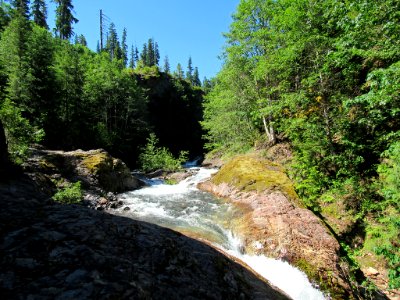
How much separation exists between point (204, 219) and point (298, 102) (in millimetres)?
6787

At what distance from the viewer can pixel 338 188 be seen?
885 cm

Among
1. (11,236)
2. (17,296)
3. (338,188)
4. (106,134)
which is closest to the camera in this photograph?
(17,296)

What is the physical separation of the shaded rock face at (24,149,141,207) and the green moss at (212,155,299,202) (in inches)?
218

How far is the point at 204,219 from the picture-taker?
9016 millimetres

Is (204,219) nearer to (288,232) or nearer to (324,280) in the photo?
(288,232)

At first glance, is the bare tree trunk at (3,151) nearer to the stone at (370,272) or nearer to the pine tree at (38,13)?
the stone at (370,272)

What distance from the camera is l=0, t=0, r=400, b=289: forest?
683 centimetres

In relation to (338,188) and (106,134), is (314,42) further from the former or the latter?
(106,134)

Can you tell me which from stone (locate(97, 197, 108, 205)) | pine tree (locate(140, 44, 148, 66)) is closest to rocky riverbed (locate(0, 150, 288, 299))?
stone (locate(97, 197, 108, 205))

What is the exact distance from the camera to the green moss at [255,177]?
9.80m

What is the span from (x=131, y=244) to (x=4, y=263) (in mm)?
1492

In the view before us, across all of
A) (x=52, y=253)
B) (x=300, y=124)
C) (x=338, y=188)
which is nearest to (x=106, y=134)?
(x=300, y=124)

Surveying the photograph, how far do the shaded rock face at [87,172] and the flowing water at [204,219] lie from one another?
2.87 ft

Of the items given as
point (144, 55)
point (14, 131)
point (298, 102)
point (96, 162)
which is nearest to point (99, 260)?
point (14, 131)
